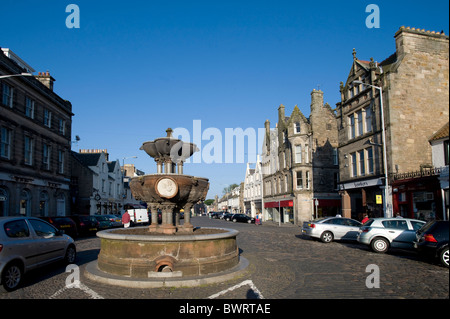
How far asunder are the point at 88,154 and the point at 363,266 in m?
46.6

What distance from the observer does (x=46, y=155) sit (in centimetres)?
3145

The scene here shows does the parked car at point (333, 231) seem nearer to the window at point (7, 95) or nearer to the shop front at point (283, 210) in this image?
the shop front at point (283, 210)

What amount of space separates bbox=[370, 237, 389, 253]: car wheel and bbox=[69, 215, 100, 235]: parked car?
18963mm

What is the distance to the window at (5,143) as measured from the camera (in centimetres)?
2469

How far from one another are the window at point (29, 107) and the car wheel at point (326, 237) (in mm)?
26166

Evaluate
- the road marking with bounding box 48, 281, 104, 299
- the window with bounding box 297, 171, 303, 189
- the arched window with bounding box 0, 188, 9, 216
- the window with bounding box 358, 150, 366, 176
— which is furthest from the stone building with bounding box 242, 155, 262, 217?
the road marking with bounding box 48, 281, 104, 299

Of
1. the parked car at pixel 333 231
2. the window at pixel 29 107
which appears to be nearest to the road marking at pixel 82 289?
the parked car at pixel 333 231

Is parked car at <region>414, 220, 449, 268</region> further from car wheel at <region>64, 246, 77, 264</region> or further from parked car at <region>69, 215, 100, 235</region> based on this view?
parked car at <region>69, 215, 100, 235</region>

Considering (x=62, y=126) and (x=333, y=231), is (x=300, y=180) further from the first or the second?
(x=62, y=126)

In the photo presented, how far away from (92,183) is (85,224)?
22672 mm

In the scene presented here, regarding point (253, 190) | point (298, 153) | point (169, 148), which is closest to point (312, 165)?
point (298, 153)
